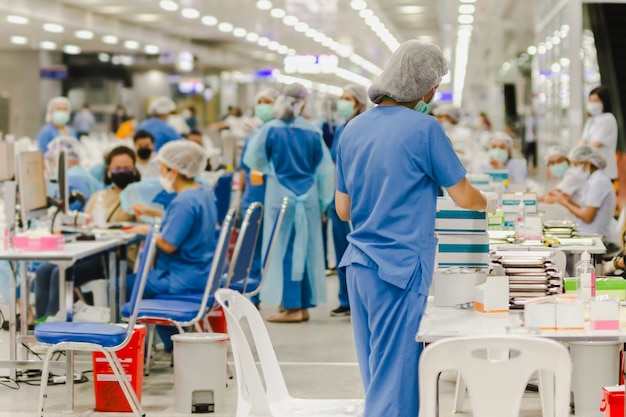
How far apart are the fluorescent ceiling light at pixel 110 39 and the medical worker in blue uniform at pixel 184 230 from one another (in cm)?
1768

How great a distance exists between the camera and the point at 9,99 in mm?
28266

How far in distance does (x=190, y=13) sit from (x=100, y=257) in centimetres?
1465

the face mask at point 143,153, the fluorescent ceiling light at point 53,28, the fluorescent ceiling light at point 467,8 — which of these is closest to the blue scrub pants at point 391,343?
the face mask at point 143,153

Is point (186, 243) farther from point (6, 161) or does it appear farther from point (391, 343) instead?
point (391, 343)

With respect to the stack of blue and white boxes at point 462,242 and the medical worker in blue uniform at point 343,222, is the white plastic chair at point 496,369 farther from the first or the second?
the medical worker in blue uniform at point 343,222

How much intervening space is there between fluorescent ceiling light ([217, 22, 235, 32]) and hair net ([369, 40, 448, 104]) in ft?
65.1

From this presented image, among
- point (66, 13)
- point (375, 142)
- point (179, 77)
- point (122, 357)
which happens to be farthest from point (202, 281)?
point (179, 77)

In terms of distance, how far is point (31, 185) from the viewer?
243 inches

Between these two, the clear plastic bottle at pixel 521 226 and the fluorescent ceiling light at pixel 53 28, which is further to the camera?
the fluorescent ceiling light at pixel 53 28

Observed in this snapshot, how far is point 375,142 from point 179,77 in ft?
94.5

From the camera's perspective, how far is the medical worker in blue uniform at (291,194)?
25.4 feet

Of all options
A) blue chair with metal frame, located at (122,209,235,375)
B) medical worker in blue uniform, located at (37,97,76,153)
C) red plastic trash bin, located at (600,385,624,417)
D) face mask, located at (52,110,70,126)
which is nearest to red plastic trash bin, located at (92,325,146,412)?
blue chair with metal frame, located at (122,209,235,375)

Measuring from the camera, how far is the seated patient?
680 cm

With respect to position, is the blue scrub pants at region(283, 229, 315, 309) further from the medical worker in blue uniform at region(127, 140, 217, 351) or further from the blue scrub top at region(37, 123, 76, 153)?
the blue scrub top at region(37, 123, 76, 153)
